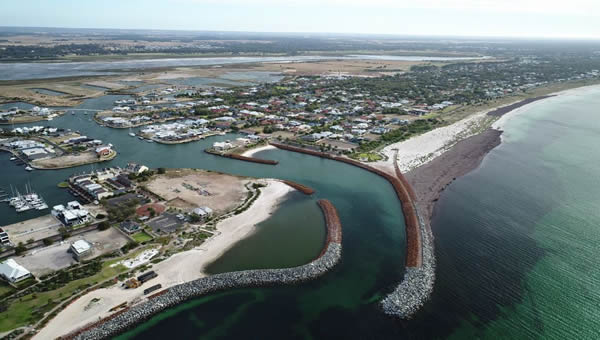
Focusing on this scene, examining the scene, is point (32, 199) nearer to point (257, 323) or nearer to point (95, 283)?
point (95, 283)

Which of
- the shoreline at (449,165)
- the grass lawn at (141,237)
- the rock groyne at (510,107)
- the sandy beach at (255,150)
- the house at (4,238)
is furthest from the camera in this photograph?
the rock groyne at (510,107)

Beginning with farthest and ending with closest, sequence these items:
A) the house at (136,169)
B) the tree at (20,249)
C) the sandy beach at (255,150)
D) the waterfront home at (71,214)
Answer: the sandy beach at (255,150)
the house at (136,169)
the waterfront home at (71,214)
the tree at (20,249)

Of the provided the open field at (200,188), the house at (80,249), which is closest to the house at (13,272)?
the house at (80,249)

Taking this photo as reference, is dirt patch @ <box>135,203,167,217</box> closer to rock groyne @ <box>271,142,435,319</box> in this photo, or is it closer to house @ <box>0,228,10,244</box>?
house @ <box>0,228,10,244</box>

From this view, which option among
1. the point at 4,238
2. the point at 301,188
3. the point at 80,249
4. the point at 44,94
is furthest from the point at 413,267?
the point at 44,94

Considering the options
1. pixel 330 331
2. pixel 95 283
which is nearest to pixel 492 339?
pixel 330 331

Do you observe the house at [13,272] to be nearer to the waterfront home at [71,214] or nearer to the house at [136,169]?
the waterfront home at [71,214]
